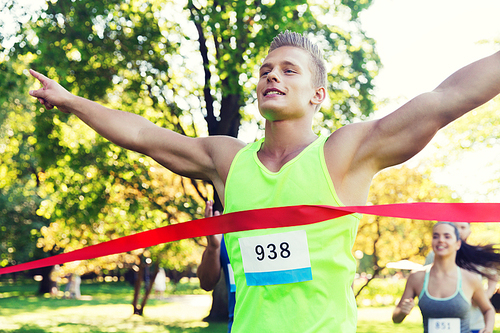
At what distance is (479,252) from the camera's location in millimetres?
4906

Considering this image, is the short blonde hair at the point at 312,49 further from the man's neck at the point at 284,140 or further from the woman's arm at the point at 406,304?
the woman's arm at the point at 406,304

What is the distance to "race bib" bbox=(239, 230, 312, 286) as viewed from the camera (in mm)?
1660

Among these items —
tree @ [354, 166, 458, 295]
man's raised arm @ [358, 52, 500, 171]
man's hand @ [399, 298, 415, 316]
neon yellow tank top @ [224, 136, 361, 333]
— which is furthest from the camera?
tree @ [354, 166, 458, 295]

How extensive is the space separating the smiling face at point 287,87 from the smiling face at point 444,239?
2.98 metres

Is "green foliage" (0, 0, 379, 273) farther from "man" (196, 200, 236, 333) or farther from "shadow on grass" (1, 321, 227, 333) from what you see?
"man" (196, 200, 236, 333)

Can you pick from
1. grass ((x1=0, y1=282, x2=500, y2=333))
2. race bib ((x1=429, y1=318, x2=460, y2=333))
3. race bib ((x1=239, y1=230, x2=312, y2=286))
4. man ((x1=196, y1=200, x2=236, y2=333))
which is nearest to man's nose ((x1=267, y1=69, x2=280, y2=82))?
race bib ((x1=239, y1=230, x2=312, y2=286))

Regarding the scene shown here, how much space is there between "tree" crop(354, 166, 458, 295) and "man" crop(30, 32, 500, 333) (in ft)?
49.1

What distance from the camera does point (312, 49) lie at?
200cm

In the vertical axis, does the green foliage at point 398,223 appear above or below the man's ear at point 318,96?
above

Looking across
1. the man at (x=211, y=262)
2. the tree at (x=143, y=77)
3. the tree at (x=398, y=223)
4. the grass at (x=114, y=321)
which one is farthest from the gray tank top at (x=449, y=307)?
the tree at (x=398, y=223)

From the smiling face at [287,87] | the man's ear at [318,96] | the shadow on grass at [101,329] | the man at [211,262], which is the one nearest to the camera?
the smiling face at [287,87]

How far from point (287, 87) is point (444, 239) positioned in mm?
3208

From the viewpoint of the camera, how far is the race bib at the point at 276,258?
166 centimetres

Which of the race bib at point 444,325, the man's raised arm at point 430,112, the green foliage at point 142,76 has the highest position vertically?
the green foliage at point 142,76
